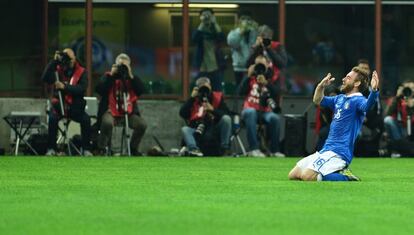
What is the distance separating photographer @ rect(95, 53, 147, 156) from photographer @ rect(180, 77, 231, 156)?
2.88 ft

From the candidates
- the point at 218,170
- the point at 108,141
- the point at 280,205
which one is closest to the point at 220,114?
the point at 108,141

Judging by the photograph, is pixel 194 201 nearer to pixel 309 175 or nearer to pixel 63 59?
pixel 309 175

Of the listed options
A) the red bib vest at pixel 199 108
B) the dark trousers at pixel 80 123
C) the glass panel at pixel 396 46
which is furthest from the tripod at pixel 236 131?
the glass panel at pixel 396 46

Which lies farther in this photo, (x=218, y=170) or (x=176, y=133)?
(x=176, y=133)

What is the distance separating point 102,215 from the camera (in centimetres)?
1234

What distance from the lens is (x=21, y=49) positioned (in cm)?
2923

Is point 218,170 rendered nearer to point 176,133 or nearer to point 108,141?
point 108,141

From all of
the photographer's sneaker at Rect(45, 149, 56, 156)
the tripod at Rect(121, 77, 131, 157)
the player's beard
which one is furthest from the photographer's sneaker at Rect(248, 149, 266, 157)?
the player's beard

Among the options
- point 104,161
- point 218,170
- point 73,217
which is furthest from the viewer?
point 104,161

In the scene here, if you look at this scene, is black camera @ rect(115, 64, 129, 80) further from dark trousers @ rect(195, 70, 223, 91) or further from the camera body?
dark trousers @ rect(195, 70, 223, 91)

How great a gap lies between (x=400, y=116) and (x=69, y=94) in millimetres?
6472

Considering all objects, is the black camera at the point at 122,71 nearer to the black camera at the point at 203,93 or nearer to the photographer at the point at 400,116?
the black camera at the point at 203,93

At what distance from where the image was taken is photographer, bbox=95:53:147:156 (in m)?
26.5

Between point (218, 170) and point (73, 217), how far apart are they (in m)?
8.82
